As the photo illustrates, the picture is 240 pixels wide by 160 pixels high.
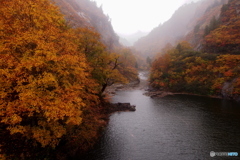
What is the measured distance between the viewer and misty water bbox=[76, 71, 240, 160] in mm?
18391

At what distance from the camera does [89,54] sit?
2598 cm

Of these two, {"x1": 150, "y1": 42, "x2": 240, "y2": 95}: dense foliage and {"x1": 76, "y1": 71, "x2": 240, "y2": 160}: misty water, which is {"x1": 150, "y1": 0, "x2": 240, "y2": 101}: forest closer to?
{"x1": 150, "y1": 42, "x2": 240, "y2": 95}: dense foliage

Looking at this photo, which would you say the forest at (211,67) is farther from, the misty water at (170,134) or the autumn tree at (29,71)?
the autumn tree at (29,71)

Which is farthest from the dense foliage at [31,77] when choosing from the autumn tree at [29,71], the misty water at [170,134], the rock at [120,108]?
the rock at [120,108]

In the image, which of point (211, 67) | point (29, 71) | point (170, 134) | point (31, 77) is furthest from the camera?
point (211, 67)

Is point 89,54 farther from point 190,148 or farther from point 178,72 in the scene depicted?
point 178,72

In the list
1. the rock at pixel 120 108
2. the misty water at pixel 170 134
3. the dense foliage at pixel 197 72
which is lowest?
the misty water at pixel 170 134

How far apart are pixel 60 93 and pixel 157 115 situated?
2545 cm

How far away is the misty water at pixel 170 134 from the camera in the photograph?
60.3 feet

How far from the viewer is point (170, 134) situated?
23.3 m

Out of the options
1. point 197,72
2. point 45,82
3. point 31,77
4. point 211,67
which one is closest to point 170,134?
point 45,82

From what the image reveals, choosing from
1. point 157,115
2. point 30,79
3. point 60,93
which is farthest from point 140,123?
point 30,79

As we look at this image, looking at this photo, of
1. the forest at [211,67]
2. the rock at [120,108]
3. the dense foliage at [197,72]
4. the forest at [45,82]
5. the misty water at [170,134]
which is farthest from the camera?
the dense foliage at [197,72]

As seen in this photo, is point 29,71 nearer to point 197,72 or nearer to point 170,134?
point 170,134
